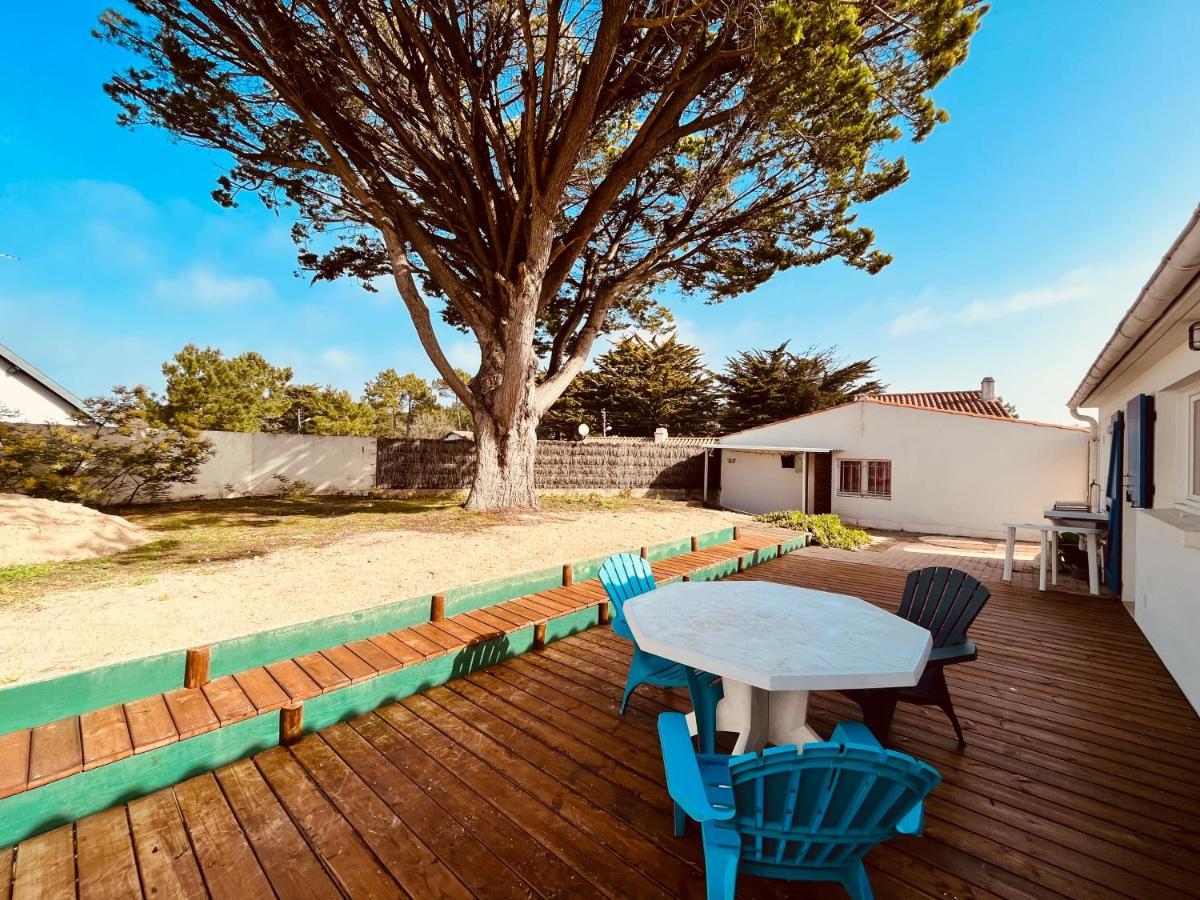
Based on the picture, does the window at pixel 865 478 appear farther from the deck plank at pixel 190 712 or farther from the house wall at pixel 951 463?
the deck plank at pixel 190 712

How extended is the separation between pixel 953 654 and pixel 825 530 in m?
7.42

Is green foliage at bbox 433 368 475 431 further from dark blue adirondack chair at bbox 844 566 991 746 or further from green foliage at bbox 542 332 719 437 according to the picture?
dark blue adirondack chair at bbox 844 566 991 746

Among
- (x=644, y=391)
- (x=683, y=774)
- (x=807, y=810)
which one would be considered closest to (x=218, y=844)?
(x=683, y=774)

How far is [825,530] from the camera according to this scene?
942cm

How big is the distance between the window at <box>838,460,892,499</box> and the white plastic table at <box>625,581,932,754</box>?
38.3ft

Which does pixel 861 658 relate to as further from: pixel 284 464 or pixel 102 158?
pixel 102 158

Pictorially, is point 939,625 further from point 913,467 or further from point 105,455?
point 105,455

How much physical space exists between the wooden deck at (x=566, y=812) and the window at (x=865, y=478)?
33.8 ft

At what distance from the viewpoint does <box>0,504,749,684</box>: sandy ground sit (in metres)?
3.57

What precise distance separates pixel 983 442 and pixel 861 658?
40.6 feet

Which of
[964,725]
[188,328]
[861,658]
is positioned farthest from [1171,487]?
[188,328]

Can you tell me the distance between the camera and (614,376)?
2419 cm

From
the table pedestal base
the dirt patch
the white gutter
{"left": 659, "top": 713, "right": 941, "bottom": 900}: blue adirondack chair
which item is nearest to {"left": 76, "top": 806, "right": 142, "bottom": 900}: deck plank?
{"left": 659, "top": 713, "right": 941, "bottom": 900}: blue adirondack chair

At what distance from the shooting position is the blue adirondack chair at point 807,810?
3.91 ft
